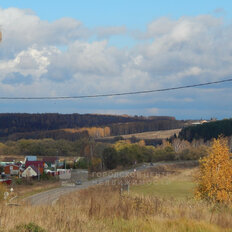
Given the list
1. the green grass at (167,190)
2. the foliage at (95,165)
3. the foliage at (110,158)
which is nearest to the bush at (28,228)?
the green grass at (167,190)

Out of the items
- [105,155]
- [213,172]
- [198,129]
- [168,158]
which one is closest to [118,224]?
[213,172]

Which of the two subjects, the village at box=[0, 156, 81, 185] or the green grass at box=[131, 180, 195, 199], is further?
the village at box=[0, 156, 81, 185]

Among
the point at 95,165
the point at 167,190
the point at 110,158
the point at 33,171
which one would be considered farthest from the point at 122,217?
the point at 110,158

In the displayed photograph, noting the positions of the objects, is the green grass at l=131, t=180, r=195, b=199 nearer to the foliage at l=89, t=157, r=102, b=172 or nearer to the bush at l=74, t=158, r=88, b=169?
the foliage at l=89, t=157, r=102, b=172

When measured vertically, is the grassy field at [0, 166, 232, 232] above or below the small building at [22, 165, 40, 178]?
above

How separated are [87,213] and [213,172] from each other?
100ft

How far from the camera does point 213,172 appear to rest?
39719mm

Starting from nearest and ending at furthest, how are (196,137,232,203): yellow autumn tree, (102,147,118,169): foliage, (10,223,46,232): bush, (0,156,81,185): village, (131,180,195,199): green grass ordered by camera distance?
(10,223,46,232): bush → (196,137,232,203): yellow autumn tree → (131,180,195,199): green grass → (0,156,81,185): village → (102,147,118,169): foliage

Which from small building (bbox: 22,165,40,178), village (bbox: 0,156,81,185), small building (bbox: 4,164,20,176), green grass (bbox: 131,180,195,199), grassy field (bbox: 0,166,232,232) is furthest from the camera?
small building (bbox: 4,164,20,176)

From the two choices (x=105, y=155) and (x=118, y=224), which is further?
(x=105, y=155)

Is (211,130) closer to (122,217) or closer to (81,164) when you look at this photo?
(81,164)

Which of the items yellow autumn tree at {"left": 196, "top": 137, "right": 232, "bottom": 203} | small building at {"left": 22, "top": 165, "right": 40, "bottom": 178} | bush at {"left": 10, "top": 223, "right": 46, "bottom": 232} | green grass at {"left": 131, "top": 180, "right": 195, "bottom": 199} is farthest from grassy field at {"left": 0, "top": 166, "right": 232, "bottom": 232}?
small building at {"left": 22, "top": 165, "right": 40, "bottom": 178}

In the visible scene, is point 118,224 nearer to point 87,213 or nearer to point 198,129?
point 87,213

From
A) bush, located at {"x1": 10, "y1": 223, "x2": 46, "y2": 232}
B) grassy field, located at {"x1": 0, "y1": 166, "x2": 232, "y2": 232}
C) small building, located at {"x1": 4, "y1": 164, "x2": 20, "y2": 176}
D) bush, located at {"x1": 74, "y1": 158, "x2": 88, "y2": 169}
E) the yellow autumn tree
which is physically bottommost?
small building, located at {"x1": 4, "y1": 164, "x2": 20, "y2": 176}
